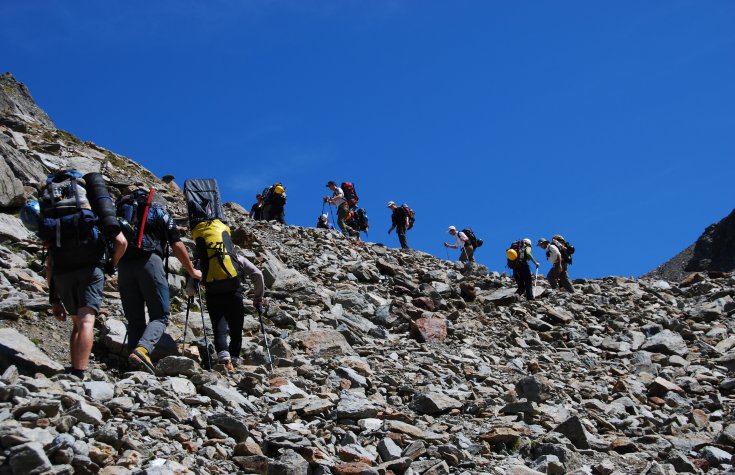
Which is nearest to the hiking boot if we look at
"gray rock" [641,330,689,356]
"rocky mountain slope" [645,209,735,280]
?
"gray rock" [641,330,689,356]

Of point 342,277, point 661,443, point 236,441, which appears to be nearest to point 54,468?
point 236,441

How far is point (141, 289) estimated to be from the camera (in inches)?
367

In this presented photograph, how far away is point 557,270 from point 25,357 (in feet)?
61.9

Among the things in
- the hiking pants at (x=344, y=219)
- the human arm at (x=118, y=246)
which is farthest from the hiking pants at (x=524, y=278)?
the human arm at (x=118, y=246)

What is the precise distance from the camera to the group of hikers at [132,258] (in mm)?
8047

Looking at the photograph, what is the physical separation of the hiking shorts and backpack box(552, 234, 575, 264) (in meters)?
18.4

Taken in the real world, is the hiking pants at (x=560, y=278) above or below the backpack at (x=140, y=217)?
above

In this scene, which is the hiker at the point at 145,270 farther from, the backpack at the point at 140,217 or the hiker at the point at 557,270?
the hiker at the point at 557,270

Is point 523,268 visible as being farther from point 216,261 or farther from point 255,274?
point 216,261

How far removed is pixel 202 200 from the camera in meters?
11.2

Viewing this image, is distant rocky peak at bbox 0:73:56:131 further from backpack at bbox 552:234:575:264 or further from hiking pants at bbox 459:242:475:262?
backpack at bbox 552:234:575:264

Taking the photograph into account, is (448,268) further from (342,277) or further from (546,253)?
(342,277)

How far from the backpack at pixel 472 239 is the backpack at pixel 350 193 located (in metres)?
4.55

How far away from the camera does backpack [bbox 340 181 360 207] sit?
29284 millimetres
